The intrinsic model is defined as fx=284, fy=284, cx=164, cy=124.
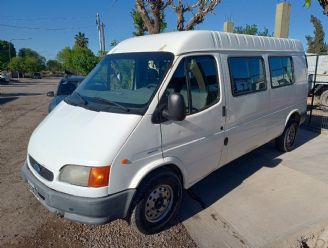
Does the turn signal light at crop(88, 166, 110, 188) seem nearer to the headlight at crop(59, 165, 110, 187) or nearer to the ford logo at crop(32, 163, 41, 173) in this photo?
the headlight at crop(59, 165, 110, 187)

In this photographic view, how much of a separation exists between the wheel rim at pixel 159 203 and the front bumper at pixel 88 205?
15.6 inches

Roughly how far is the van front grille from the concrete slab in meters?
1.81

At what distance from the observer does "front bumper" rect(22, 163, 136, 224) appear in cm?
277

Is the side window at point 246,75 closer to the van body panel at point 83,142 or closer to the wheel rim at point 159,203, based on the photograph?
the wheel rim at point 159,203

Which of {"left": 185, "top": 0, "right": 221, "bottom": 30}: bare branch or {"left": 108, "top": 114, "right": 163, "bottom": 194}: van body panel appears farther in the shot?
{"left": 185, "top": 0, "right": 221, "bottom": 30}: bare branch

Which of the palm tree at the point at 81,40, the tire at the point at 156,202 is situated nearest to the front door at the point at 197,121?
the tire at the point at 156,202

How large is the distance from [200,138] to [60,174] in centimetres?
173

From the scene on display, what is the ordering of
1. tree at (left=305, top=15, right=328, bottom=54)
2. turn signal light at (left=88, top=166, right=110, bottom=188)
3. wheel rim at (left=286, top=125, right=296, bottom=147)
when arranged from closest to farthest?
turn signal light at (left=88, top=166, right=110, bottom=188), wheel rim at (left=286, top=125, right=296, bottom=147), tree at (left=305, top=15, right=328, bottom=54)

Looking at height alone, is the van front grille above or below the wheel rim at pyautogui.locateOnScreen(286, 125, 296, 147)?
above

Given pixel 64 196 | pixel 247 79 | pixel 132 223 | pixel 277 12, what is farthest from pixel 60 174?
pixel 277 12

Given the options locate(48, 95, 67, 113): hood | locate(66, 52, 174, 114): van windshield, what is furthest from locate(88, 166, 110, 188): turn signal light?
locate(48, 95, 67, 113): hood

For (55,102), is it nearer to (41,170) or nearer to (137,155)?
(41,170)

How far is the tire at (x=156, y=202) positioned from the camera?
10.4ft

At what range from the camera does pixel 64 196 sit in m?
2.84
